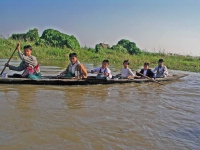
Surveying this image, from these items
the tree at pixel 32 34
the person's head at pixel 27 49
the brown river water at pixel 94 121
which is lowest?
the brown river water at pixel 94 121

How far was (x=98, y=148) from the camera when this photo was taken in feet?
8.29

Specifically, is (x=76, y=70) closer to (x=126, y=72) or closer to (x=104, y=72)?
(x=104, y=72)

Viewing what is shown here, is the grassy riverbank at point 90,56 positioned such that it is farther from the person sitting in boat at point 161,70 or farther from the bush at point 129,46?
the person sitting in boat at point 161,70

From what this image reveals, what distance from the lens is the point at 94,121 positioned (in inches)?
133

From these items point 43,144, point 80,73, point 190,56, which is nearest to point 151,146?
point 43,144

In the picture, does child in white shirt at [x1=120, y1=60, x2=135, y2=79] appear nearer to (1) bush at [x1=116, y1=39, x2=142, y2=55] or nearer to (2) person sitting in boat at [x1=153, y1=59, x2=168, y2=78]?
(2) person sitting in boat at [x1=153, y1=59, x2=168, y2=78]

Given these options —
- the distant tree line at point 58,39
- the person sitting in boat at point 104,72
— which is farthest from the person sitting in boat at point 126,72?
the distant tree line at point 58,39

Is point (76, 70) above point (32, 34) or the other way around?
the other way around

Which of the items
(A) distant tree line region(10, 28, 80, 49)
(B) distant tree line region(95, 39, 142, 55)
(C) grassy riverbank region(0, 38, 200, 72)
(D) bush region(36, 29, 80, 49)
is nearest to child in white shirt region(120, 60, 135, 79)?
(C) grassy riverbank region(0, 38, 200, 72)

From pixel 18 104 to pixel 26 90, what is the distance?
4.48ft

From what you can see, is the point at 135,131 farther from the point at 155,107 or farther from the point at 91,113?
the point at 155,107

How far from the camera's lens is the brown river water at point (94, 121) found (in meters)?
2.63

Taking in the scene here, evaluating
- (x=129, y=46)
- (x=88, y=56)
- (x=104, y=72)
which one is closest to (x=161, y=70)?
(x=104, y=72)

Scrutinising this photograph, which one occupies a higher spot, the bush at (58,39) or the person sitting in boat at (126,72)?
the bush at (58,39)
